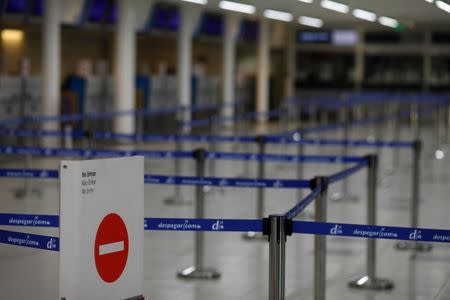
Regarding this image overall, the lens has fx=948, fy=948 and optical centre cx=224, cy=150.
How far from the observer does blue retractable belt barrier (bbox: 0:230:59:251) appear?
212 inches

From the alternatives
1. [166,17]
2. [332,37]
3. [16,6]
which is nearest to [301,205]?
[16,6]

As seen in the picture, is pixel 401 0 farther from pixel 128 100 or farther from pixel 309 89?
pixel 309 89

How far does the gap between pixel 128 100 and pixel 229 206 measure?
360 inches

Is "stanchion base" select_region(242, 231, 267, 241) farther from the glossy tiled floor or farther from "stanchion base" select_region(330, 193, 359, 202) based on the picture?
"stanchion base" select_region(330, 193, 359, 202)

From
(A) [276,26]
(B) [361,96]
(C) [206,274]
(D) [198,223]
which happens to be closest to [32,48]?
(B) [361,96]

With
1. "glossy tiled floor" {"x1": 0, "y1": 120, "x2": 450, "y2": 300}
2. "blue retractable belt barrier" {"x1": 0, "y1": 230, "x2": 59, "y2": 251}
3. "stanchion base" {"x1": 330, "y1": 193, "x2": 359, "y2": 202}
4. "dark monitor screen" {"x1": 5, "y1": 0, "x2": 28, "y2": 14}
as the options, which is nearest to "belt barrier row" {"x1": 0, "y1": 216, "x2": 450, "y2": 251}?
"blue retractable belt barrier" {"x1": 0, "y1": 230, "x2": 59, "y2": 251}

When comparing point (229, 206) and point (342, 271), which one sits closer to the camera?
point (342, 271)

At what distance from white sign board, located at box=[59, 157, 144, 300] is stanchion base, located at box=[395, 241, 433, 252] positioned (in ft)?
13.9

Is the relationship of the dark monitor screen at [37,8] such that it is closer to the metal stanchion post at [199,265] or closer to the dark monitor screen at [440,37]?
the metal stanchion post at [199,265]

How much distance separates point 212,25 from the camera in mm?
26250

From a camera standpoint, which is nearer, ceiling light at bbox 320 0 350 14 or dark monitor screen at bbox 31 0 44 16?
ceiling light at bbox 320 0 350 14

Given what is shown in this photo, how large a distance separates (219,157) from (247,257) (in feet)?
4.63

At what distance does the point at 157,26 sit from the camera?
74.1 feet

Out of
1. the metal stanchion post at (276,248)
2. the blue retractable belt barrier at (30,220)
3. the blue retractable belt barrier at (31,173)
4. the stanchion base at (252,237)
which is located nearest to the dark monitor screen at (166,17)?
the stanchion base at (252,237)
